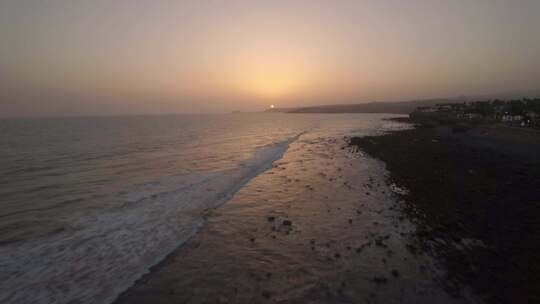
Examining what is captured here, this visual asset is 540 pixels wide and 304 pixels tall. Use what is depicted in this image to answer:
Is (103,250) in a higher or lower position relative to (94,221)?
lower

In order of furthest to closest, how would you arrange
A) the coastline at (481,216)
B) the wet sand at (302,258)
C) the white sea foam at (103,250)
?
1. the white sea foam at (103,250)
2. the coastline at (481,216)
3. the wet sand at (302,258)

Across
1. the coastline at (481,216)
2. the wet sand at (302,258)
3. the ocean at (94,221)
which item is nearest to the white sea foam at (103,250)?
the ocean at (94,221)

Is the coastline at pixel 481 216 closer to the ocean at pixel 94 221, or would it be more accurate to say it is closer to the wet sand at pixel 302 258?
the wet sand at pixel 302 258

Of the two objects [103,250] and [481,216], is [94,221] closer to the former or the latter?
[103,250]

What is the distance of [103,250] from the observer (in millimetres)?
10352

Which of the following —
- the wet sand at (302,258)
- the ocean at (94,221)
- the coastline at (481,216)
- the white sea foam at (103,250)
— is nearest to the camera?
the wet sand at (302,258)

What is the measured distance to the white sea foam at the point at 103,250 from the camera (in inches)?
316

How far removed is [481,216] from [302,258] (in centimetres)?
857

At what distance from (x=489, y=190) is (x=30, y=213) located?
80.7 feet

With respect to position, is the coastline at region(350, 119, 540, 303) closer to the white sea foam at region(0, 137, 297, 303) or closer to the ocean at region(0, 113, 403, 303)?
the white sea foam at region(0, 137, 297, 303)

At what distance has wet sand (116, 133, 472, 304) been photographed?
24.3ft

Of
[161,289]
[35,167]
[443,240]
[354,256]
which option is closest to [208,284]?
[161,289]

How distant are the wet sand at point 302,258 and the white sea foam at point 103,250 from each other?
0.83 metres

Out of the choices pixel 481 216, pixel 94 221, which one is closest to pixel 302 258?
pixel 481 216
